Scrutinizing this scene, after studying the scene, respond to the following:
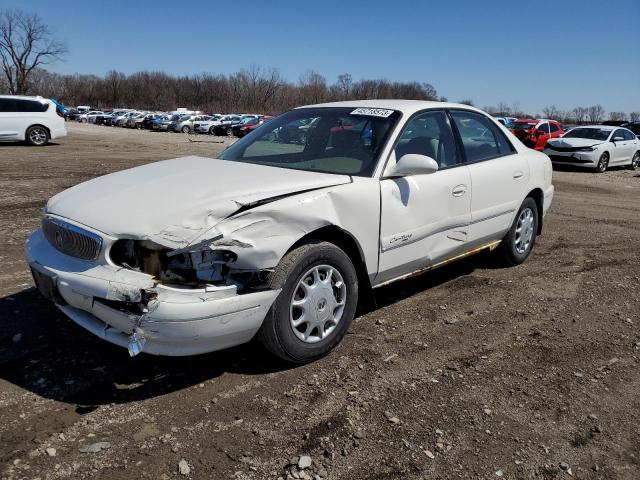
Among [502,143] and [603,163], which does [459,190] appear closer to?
[502,143]

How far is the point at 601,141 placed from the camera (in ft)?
56.1

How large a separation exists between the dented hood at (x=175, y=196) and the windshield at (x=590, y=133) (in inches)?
660

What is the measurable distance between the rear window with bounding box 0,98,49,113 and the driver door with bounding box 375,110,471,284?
17697 mm

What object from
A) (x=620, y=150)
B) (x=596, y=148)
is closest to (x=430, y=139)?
(x=596, y=148)

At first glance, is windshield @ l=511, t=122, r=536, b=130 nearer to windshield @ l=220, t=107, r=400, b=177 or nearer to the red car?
the red car

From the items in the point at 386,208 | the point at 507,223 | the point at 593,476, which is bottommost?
the point at 593,476

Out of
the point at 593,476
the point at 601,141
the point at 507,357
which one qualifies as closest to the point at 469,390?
the point at 507,357

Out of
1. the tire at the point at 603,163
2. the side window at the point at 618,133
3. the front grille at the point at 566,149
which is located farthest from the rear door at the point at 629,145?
the front grille at the point at 566,149

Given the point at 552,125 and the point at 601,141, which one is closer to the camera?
the point at 601,141

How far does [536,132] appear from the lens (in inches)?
808

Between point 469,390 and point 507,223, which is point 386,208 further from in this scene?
point 507,223

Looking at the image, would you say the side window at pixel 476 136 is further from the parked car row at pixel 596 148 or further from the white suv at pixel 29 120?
the white suv at pixel 29 120

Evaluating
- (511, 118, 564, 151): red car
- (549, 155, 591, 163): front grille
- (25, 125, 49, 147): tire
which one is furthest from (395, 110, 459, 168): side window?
(25, 125, 49, 147): tire

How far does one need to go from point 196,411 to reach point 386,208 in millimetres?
1767
